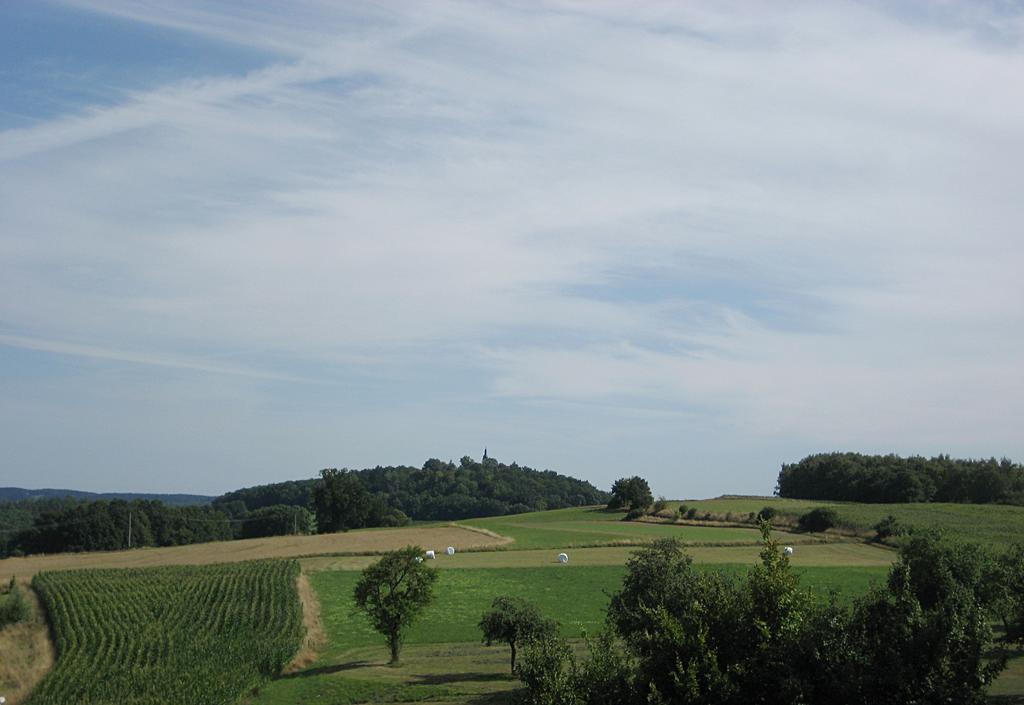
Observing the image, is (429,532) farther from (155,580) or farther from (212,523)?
(212,523)

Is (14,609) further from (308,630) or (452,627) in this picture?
(452,627)

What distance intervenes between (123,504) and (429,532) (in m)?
57.8

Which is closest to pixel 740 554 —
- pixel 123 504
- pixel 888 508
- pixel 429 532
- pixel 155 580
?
pixel 888 508

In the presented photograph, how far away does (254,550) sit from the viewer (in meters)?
99.3

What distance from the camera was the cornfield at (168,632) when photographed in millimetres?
50625

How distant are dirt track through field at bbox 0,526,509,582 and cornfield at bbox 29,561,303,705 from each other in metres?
9.26

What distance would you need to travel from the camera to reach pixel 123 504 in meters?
146

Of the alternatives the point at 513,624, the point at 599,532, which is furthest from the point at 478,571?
the point at 513,624

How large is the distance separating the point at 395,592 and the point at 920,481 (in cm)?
8898

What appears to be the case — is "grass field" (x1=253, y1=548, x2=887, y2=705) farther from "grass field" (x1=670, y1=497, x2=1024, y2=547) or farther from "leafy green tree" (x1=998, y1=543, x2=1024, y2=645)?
"grass field" (x1=670, y1=497, x2=1024, y2=547)

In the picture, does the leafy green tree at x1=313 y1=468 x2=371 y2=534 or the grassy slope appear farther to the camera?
the leafy green tree at x1=313 y1=468 x2=371 y2=534

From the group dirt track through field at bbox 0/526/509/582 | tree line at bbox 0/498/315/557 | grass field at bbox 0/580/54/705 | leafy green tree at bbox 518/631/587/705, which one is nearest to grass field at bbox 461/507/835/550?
dirt track through field at bbox 0/526/509/582

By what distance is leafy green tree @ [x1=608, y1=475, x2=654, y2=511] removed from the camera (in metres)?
126

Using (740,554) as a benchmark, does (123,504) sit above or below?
above
